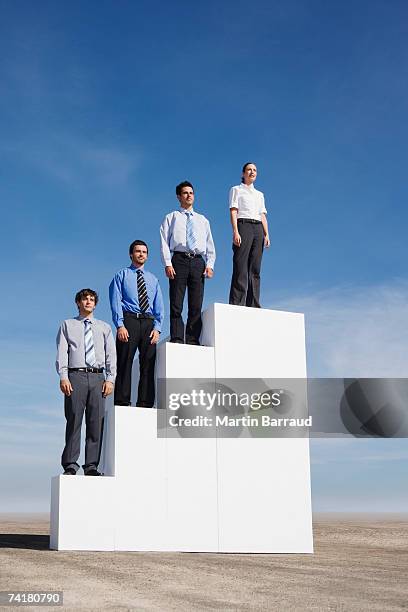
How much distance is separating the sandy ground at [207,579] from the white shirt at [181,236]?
3.54m

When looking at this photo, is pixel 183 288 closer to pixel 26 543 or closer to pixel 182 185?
pixel 182 185

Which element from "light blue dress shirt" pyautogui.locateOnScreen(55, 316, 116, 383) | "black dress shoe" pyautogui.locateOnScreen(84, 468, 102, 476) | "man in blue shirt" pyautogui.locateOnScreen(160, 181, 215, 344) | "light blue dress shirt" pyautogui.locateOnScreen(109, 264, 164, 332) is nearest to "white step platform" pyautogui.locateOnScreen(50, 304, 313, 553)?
"black dress shoe" pyautogui.locateOnScreen(84, 468, 102, 476)

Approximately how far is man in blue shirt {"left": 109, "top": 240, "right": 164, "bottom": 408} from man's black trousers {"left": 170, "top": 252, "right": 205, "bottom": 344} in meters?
0.27

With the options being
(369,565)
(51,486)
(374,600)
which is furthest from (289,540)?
(374,600)

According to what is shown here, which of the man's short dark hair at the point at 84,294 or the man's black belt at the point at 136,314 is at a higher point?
the man's short dark hair at the point at 84,294

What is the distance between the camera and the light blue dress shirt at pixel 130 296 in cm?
893

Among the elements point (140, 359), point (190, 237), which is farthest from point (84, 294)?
point (190, 237)

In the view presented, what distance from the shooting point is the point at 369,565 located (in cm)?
775

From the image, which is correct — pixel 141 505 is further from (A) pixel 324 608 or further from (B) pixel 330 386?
(A) pixel 324 608

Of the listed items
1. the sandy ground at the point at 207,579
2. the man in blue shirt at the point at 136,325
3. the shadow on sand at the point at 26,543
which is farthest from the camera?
the man in blue shirt at the point at 136,325

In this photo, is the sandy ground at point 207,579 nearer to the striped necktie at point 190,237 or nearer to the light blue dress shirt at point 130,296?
the light blue dress shirt at point 130,296

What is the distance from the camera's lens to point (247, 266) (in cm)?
997

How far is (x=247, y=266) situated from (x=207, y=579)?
15.4 feet

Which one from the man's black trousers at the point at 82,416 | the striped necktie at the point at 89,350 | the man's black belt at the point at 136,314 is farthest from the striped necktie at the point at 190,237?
the man's black trousers at the point at 82,416
